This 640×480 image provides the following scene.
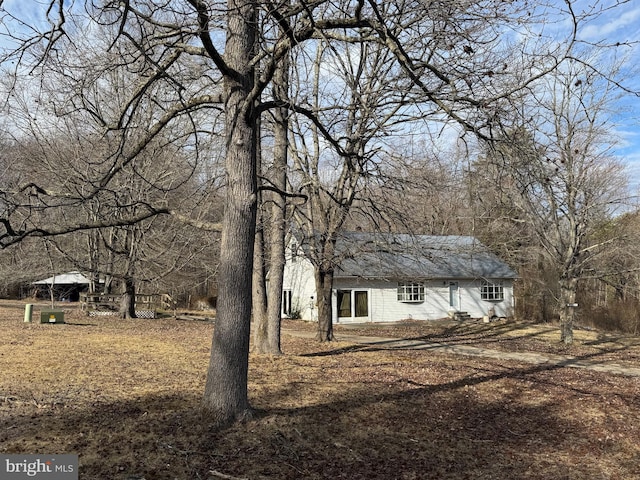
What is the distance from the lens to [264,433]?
220 inches

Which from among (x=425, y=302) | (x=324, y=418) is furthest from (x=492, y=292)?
(x=324, y=418)

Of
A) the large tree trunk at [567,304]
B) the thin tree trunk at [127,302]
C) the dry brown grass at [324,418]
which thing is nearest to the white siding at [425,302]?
the thin tree trunk at [127,302]

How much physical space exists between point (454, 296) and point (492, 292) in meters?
2.66

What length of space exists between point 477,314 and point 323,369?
71.9 feet

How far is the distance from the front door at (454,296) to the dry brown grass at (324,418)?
17761mm

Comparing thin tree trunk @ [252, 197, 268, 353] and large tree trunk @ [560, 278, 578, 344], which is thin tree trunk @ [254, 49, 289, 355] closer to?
thin tree trunk @ [252, 197, 268, 353]

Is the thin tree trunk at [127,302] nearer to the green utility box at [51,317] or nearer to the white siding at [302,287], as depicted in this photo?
the green utility box at [51,317]

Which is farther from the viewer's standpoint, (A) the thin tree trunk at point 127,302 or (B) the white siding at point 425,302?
(B) the white siding at point 425,302

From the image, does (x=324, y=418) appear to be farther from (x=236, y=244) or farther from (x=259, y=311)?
(x=259, y=311)

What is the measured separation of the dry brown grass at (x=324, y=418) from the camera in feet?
16.4

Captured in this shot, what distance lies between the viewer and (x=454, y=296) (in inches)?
1172

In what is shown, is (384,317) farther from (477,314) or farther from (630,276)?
(630,276)

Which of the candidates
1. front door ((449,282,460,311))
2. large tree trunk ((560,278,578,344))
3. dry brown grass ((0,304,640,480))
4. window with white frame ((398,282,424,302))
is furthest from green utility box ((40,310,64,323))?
front door ((449,282,460,311))

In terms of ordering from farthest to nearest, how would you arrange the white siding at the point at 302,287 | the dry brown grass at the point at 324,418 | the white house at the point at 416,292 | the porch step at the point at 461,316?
the porch step at the point at 461,316 < the white siding at the point at 302,287 < the white house at the point at 416,292 < the dry brown grass at the point at 324,418
